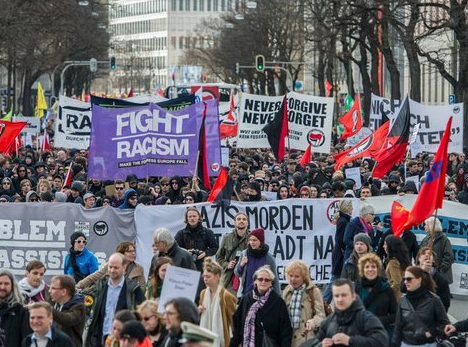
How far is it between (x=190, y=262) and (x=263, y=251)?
2.02 feet

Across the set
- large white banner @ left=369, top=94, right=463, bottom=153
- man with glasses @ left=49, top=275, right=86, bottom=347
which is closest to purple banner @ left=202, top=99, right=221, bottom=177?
large white banner @ left=369, top=94, right=463, bottom=153

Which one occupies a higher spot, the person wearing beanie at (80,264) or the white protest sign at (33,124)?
the white protest sign at (33,124)

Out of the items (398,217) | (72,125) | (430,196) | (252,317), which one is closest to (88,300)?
(252,317)

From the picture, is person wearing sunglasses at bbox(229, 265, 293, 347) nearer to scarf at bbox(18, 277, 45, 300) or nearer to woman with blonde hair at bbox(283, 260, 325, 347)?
woman with blonde hair at bbox(283, 260, 325, 347)

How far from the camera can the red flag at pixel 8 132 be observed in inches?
1115

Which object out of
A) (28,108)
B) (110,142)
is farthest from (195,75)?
(110,142)

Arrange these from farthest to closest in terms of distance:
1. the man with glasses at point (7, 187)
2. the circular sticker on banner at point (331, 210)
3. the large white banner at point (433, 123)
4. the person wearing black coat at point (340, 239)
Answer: the large white banner at point (433, 123) < the man with glasses at point (7, 187) < the circular sticker on banner at point (331, 210) < the person wearing black coat at point (340, 239)

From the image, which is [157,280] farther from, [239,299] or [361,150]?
[361,150]

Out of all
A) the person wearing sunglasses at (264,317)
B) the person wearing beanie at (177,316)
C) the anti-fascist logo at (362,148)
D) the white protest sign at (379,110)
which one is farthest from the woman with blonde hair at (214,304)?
the white protest sign at (379,110)

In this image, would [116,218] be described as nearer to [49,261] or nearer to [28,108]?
[49,261]

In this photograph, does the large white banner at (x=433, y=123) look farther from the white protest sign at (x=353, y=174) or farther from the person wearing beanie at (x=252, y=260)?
the person wearing beanie at (x=252, y=260)

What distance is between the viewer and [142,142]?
1970 centimetres

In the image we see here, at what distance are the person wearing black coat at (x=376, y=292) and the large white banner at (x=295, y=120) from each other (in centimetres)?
1617

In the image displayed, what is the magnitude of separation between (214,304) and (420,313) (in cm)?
150
